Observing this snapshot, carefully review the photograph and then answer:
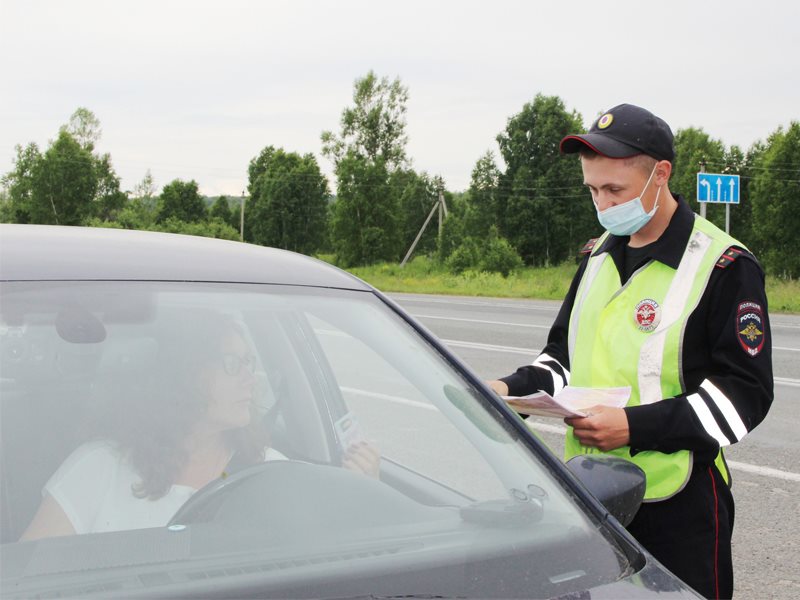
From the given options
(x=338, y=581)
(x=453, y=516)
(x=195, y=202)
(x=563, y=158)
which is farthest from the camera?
(x=195, y=202)

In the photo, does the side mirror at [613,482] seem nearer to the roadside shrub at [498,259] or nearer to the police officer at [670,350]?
the police officer at [670,350]

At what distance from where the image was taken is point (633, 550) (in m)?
1.56

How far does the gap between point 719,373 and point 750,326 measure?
0.13 metres

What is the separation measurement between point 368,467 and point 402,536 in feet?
1.23

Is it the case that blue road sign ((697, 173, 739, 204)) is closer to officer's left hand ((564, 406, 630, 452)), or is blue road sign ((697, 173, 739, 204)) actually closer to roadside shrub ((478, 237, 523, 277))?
officer's left hand ((564, 406, 630, 452))

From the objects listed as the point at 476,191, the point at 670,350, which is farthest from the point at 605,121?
the point at 476,191

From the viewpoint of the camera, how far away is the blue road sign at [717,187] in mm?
18797

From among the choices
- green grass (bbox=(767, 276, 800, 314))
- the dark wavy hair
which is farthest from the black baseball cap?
green grass (bbox=(767, 276, 800, 314))

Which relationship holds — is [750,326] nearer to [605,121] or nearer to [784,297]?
[605,121]

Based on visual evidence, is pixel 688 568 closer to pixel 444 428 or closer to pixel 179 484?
pixel 444 428

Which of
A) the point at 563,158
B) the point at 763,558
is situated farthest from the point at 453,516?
the point at 563,158

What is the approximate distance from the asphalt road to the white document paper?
6.49 feet

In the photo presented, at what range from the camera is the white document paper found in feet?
6.81

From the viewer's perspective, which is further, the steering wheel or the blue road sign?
the blue road sign
